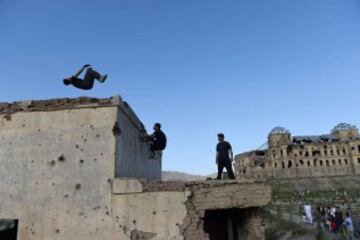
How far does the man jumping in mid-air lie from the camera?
6.81 m

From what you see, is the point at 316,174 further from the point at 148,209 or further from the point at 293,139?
the point at 148,209

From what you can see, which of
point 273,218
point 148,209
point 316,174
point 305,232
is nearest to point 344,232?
point 305,232

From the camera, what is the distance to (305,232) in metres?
14.2

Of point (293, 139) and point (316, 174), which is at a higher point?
point (293, 139)

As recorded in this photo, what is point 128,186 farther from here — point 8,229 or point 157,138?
point 157,138

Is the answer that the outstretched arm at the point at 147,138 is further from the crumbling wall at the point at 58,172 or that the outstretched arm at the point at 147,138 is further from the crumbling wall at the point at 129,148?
the crumbling wall at the point at 58,172

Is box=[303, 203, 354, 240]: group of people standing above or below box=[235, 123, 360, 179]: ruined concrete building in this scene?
below

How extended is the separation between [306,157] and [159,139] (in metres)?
70.1

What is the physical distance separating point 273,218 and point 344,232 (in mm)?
5318

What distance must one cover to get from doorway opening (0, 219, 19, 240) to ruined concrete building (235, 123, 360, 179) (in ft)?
214

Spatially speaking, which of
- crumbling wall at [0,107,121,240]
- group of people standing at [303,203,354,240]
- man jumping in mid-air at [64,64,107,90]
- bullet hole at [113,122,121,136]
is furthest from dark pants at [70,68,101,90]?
group of people standing at [303,203,354,240]

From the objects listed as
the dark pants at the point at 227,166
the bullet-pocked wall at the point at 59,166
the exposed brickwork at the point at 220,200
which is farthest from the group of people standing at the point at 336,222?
the bullet-pocked wall at the point at 59,166

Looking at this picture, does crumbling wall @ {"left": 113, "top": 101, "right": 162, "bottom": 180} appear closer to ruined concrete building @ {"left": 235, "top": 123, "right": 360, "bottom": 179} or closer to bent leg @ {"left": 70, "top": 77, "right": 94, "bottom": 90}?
bent leg @ {"left": 70, "top": 77, "right": 94, "bottom": 90}

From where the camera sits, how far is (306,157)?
7094 centimetres
